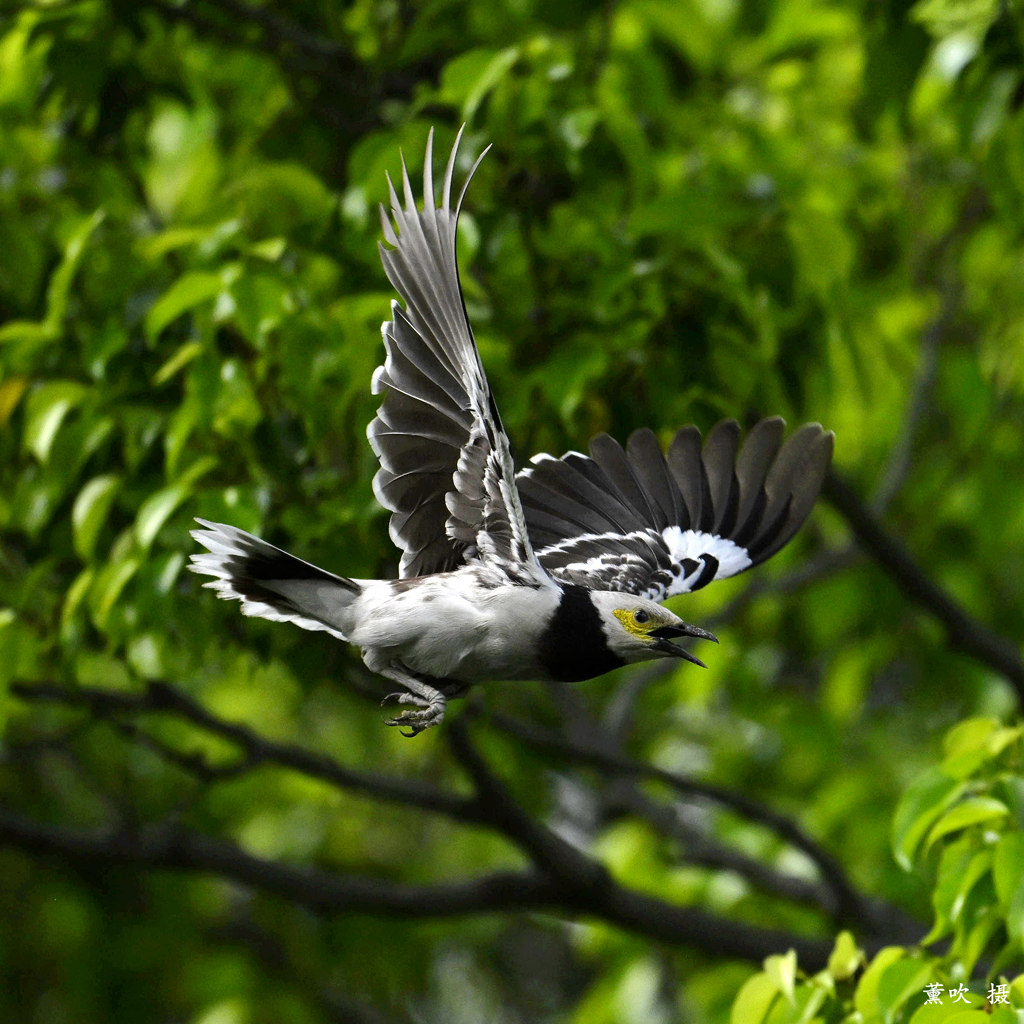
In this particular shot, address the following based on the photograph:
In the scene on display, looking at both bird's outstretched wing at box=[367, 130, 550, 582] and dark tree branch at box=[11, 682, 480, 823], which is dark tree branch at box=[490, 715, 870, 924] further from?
bird's outstretched wing at box=[367, 130, 550, 582]

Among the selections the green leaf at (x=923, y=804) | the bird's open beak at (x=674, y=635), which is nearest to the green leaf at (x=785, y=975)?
the green leaf at (x=923, y=804)

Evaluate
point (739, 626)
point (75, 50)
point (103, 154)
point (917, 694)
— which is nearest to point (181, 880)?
point (739, 626)

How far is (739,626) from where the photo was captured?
7715 mm

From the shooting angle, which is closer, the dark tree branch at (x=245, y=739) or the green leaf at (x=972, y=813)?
the green leaf at (x=972, y=813)

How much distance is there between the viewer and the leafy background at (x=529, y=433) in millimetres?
3887

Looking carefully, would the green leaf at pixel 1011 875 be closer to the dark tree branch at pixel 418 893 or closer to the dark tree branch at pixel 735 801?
the dark tree branch at pixel 418 893

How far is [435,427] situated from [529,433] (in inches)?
37.3

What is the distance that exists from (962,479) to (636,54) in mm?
3070

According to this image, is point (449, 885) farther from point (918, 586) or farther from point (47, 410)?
point (47, 410)

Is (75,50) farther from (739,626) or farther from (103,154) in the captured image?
(739,626)

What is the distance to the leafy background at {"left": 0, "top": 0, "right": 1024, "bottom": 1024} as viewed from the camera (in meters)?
3.89

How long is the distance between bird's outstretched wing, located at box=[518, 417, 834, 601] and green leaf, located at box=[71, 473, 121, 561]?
1132 mm

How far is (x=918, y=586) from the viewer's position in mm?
5691

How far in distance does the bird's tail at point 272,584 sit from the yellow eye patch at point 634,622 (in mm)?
615
